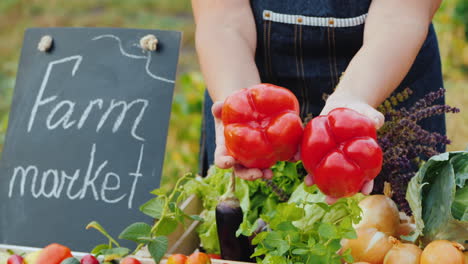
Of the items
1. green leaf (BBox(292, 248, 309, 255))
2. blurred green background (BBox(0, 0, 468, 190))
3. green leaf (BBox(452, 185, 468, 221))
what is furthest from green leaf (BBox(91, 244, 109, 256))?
blurred green background (BBox(0, 0, 468, 190))

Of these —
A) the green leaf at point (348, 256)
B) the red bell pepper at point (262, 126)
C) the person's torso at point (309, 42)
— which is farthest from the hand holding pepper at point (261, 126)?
the person's torso at point (309, 42)

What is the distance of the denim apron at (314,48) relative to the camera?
161 cm

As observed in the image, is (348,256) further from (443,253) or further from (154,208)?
(154,208)

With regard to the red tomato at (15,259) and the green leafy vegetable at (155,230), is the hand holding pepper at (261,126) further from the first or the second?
the red tomato at (15,259)

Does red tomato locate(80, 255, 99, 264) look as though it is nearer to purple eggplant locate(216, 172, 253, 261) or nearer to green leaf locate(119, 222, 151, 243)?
green leaf locate(119, 222, 151, 243)

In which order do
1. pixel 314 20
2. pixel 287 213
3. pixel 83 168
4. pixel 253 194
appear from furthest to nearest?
pixel 83 168 < pixel 314 20 < pixel 253 194 < pixel 287 213

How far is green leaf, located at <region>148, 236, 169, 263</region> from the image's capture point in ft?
4.15

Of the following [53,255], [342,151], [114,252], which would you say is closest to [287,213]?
[342,151]

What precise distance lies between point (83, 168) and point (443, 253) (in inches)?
44.1

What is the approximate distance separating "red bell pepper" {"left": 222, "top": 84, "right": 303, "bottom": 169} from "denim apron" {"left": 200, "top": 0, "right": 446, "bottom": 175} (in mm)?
527

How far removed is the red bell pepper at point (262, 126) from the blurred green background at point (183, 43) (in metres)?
2.04

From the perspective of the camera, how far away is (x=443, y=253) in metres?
1.07

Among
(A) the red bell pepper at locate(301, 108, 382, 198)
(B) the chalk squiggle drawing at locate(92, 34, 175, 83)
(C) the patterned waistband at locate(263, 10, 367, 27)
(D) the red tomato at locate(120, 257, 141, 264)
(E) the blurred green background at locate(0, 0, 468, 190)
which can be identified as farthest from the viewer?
(E) the blurred green background at locate(0, 0, 468, 190)

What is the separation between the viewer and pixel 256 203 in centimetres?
148
